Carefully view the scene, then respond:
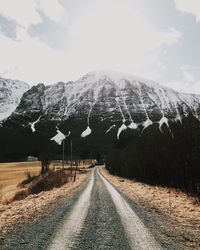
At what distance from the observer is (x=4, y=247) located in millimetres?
11430

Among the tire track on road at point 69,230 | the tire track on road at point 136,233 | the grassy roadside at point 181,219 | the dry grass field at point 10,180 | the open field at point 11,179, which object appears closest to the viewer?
the tire track on road at point 136,233

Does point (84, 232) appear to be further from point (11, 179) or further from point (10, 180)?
point (11, 179)

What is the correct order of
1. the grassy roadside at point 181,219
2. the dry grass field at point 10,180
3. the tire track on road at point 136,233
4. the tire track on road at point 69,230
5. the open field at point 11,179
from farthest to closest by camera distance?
the dry grass field at point 10,180 < the open field at point 11,179 < the grassy roadside at point 181,219 < the tire track on road at point 69,230 < the tire track on road at point 136,233

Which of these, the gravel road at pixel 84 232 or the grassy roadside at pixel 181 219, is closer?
the gravel road at pixel 84 232

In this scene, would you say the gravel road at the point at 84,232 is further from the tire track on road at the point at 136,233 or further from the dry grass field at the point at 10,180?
the dry grass field at the point at 10,180

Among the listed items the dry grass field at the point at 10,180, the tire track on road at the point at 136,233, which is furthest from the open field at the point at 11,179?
the tire track on road at the point at 136,233

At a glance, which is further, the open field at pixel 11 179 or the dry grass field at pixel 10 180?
the dry grass field at pixel 10 180

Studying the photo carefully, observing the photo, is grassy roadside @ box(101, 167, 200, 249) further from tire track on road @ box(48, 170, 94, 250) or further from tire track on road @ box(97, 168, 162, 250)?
tire track on road @ box(48, 170, 94, 250)

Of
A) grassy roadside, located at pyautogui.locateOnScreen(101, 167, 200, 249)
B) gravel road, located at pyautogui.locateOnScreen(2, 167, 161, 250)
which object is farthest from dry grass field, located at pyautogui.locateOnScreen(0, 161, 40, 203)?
grassy roadside, located at pyautogui.locateOnScreen(101, 167, 200, 249)

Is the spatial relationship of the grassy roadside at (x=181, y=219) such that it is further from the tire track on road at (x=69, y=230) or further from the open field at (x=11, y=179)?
the open field at (x=11, y=179)

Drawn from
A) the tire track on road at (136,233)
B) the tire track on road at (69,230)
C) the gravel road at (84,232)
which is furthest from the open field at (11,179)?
the tire track on road at (136,233)

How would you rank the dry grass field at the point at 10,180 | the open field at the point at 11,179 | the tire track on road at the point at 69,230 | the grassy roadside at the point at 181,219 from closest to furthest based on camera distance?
the tire track on road at the point at 69,230
the grassy roadside at the point at 181,219
the open field at the point at 11,179
the dry grass field at the point at 10,180

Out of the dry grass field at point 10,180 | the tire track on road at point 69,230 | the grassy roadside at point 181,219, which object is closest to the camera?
the tire track on road at point 69,230

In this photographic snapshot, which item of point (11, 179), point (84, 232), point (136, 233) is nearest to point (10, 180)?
point (11, 179)
